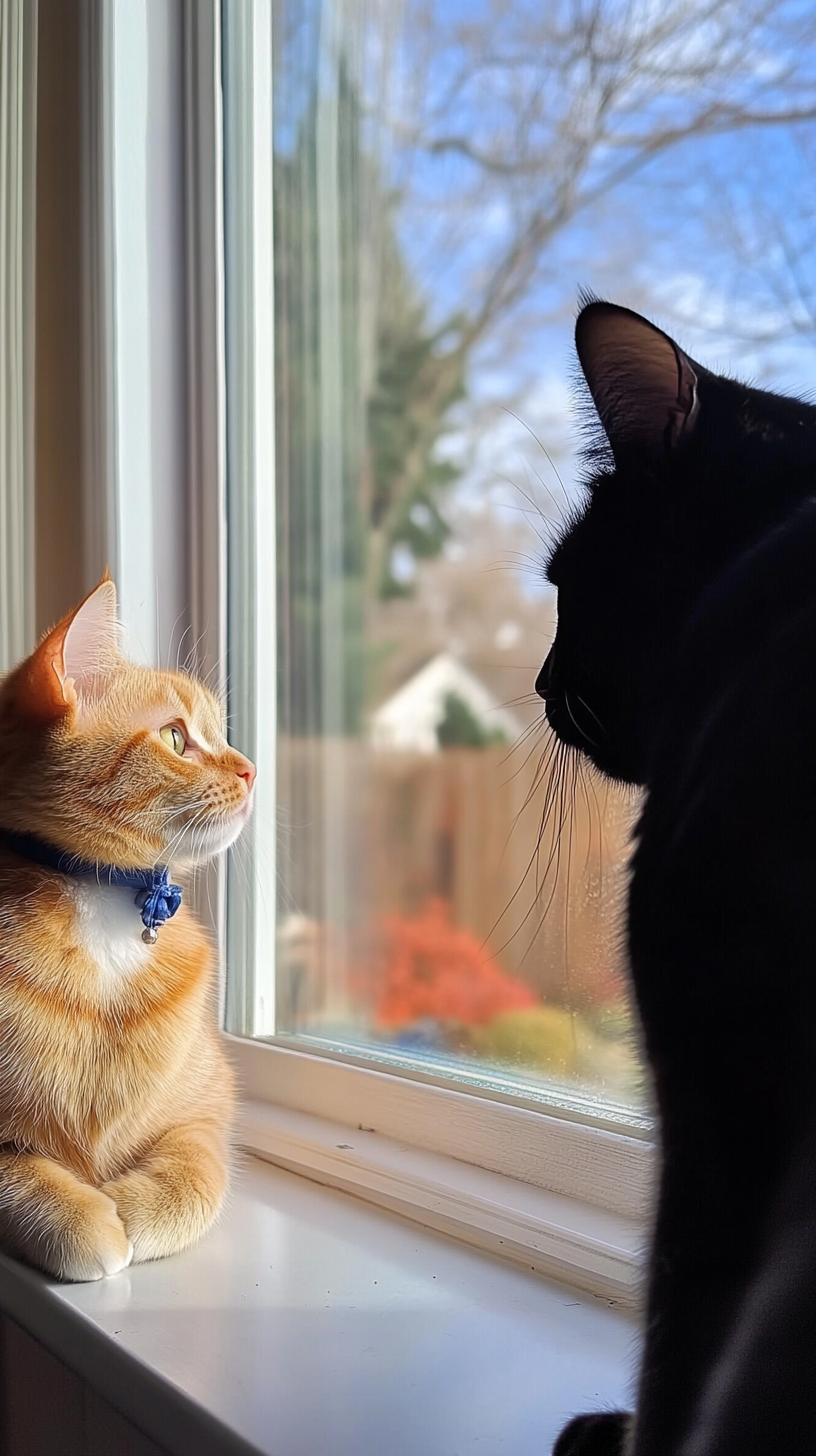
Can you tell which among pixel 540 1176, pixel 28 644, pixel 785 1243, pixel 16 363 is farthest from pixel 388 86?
pixel 785 1243

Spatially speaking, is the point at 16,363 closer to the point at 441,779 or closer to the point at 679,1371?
the point at 679,1371

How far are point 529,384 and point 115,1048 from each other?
1.07 metres

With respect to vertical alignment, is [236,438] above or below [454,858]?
above

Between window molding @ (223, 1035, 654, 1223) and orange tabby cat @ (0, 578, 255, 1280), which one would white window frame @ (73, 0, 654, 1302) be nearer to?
window molding @ (223, 1035, 654, 1223)

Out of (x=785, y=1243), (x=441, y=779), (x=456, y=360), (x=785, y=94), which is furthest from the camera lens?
(x=441, y=779)

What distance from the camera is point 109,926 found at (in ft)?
2.73

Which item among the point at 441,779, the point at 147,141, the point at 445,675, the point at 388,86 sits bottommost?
the point at 441,779

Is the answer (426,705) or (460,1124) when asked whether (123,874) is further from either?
(426,705)

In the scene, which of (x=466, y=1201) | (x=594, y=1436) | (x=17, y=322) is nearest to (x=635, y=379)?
(x=594, y=1436)

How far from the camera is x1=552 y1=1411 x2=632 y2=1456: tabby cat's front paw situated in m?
0.55

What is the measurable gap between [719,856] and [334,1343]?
46 cm

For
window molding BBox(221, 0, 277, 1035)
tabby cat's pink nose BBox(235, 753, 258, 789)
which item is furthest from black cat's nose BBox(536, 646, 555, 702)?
window molding BBox(221, 0, 277, 1035)

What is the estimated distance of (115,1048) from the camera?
0.81 meters

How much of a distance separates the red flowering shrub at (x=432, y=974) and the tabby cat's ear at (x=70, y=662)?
747mm
